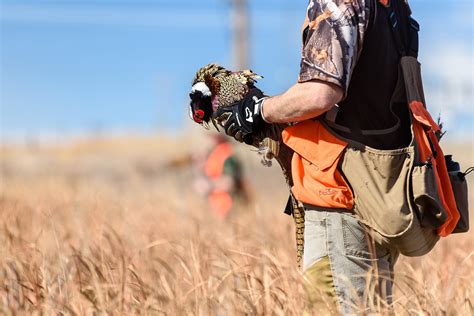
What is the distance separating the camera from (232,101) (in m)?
3.04

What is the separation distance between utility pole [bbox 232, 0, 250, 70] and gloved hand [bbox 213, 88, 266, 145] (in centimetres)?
1372

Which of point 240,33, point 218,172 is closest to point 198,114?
point 218,172

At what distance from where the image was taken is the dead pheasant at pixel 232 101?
3012 mm

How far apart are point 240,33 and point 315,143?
48.0 feet

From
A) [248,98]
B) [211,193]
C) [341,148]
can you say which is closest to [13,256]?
[248,98]

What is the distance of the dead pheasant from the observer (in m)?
3.01

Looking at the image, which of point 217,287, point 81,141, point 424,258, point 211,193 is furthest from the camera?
point 81,141

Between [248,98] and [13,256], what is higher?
[248,98]

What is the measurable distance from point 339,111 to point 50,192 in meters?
6.46

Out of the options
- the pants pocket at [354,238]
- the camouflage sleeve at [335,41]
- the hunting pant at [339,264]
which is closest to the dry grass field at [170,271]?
the hunting pant at [339,264]

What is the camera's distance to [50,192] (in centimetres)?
881

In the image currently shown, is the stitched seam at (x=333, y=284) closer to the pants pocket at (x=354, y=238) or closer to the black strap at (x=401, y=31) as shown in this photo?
the pants pocket at (x=354, y=238)

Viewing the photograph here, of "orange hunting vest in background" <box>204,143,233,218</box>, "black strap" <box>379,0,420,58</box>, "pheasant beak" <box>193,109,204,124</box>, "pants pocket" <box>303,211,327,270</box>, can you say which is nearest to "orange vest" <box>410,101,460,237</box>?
"black strap" <box>379,0,420,58</box>

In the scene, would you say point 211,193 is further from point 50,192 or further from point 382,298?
point 382,298
